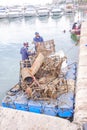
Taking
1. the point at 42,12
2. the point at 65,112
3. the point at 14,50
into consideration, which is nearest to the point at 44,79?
the point at 65,112

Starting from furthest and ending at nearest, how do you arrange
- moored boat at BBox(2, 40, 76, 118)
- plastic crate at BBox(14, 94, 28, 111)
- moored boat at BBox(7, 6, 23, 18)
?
moored boat at BBox(7, 6, 23, 18) < plastic crate at BBox(14, 94, 28, 111) < moored boat at BBox(2, 40, 76, 118)

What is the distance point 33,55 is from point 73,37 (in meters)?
16.4

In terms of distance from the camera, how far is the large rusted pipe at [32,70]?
12421mm

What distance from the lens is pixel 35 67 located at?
12.8 metres

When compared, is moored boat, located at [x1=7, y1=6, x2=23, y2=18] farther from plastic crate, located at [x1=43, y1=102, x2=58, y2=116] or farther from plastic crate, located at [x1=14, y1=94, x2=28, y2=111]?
plastic crate, located at [x1=43, y1=102, x2=58, y2=116]

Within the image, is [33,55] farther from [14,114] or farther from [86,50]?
[14,114]

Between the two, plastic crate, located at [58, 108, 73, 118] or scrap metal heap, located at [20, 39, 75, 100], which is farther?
scrap metal heap, located at [20, 39, 75, 100]

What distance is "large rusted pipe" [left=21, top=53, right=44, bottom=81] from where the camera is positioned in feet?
40.8

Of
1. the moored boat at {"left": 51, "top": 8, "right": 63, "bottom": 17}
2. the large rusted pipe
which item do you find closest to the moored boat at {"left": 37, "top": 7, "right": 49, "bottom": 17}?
the moored boat at {"left": 51, "top": 8, "right": 63, "bottom": 17}

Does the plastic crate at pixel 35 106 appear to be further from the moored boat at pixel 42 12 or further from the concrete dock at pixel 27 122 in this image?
the moored boat at pixel 42 12

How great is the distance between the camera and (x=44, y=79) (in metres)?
12.8

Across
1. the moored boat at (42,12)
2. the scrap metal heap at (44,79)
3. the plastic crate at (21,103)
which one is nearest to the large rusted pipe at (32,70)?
the scrap metal heap at (44,79)

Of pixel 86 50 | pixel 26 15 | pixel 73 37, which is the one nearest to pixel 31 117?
pixel 86 50

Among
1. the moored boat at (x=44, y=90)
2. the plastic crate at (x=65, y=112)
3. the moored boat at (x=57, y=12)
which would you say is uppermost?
the moored boat at (x=57, y=12)
